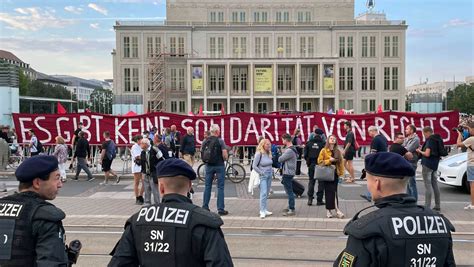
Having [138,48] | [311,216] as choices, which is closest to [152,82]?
[138,48]

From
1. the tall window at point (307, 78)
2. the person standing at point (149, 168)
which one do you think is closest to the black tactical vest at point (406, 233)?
the person standing at point (149, 168)

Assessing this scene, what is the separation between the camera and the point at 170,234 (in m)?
2.80

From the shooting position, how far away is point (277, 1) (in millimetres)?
78375

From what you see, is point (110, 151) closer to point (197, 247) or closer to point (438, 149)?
point (438, 149)

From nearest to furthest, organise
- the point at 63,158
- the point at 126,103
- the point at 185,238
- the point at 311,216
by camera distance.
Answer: the point at 185,238 → the point at 311,216 → the point at 63,158 → the point at 126,103

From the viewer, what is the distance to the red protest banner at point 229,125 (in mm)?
18438

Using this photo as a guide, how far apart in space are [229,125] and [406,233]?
16062 mm

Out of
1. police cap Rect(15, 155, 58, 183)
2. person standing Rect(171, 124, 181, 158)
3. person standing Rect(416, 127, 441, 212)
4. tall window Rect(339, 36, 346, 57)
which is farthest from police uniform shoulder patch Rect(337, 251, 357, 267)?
tall window Rect(339, 36, 346, 57)

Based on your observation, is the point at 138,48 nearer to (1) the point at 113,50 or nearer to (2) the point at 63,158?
(1) the point at 113,50

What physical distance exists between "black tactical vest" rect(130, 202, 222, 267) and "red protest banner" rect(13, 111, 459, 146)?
15.5 metres

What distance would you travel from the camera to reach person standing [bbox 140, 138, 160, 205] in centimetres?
1105

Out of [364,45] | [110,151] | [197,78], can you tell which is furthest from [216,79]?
[110,151]

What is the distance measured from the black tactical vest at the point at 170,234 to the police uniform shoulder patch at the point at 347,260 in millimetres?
719

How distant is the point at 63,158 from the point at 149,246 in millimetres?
13659
